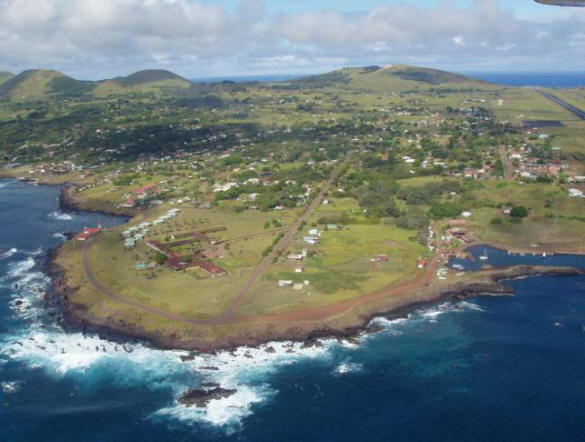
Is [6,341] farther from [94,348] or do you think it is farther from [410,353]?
[410,353]

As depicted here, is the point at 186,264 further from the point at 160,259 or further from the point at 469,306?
the point at 469,306

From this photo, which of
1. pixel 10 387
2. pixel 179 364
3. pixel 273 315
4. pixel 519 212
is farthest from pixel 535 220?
pixel 10 387

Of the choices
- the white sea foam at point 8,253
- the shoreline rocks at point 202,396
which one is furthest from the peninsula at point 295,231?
the white sea foam at point 8,253

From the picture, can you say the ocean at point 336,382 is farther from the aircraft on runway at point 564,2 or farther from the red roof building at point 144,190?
the red roof building at point 144,190

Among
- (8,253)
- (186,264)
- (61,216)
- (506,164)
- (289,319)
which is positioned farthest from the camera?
(506,164)

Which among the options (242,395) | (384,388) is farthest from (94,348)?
(384,388)

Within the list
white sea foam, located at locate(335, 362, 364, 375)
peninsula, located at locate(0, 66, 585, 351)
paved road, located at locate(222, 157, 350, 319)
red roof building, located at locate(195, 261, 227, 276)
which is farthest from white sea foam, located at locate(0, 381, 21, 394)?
white sea foam, located at locate(335, 362, 364, 375)
